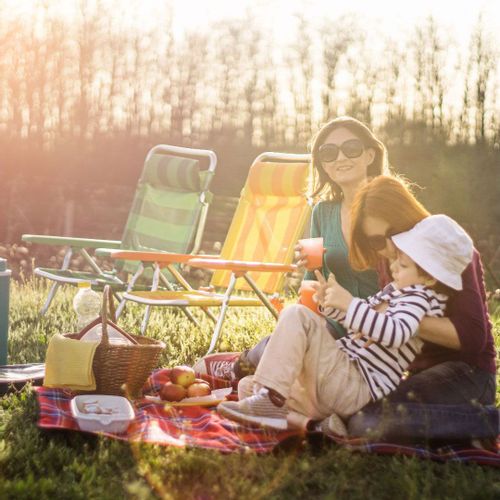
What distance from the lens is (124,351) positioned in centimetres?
338

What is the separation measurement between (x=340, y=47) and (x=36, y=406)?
778 centimetres

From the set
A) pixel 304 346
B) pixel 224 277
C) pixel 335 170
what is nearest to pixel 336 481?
pixel 304 346

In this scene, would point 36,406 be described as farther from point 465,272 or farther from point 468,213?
point 468,213

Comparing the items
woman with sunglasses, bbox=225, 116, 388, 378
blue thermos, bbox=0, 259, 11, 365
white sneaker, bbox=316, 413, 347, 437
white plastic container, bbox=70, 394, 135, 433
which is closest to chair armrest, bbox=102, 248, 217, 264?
blue thermos, bbox=0, 259, 11, 365

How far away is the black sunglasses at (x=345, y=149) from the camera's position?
378 centimetres

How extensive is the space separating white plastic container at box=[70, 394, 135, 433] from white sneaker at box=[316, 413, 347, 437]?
0.66 m

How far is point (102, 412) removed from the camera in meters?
3.02

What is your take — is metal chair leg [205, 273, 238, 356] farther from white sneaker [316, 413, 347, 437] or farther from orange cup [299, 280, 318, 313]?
white sneaker [316, 413, 347, 437]

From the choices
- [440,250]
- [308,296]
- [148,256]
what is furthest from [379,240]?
[148,256]

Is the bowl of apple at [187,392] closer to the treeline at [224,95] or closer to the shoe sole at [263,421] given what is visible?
the shoe sole at [263,421]

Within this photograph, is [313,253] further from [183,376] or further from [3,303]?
[3,303]

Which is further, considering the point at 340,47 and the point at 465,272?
the point at 340,47

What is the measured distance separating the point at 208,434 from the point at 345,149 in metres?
1.44

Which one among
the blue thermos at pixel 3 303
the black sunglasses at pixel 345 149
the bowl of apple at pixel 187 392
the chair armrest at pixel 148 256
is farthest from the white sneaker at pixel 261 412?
the chair armrest at pixel 148 256
